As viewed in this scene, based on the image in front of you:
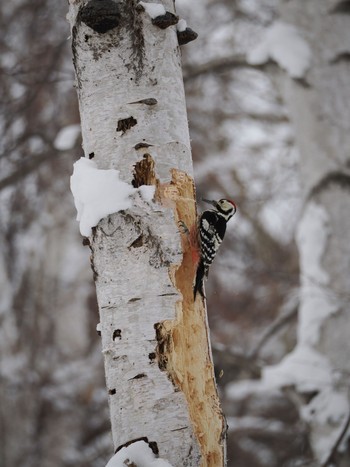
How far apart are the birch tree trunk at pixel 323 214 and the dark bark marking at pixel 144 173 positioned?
2655 mm

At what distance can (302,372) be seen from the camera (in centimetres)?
487

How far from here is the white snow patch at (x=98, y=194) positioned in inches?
84.3

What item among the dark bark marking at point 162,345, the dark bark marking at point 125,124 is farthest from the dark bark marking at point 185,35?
the dark bark marking at point 162,345

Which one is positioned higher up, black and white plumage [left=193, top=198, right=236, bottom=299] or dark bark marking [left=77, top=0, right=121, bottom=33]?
dark bark marking [left=77, top=0, right=121, bottom=33]

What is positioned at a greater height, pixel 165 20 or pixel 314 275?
pixel 314 275

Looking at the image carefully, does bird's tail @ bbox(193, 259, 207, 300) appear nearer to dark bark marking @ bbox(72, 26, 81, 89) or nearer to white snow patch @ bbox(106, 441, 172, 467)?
white snow patch @ bbox(106, 441, 172, 467)

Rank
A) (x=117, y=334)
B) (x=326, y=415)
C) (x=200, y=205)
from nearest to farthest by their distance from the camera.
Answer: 1. (x=117, y=334)
2. (x=326, y=415)
3. (x=200, y=205)

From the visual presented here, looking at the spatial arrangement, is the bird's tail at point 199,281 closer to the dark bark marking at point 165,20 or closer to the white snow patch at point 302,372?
the dark bark marking at point 165,20

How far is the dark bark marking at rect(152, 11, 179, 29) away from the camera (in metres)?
2.26

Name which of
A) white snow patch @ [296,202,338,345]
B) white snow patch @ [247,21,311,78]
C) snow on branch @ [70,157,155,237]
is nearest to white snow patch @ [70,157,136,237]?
snow on branch @ [70,157,155,237]

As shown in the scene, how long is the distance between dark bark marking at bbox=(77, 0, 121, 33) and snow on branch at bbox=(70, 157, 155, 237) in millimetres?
418

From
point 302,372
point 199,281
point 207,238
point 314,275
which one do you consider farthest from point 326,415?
point 199,281

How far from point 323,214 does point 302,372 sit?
109cm

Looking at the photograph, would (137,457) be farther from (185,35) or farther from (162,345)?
(185,35)
